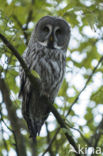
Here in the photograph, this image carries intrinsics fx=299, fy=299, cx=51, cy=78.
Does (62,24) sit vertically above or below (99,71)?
above

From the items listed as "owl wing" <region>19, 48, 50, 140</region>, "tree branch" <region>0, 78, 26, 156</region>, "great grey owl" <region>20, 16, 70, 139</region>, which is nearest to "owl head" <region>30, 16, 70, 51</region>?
"great grey owl" <region>20, 16, 70, 139</region>

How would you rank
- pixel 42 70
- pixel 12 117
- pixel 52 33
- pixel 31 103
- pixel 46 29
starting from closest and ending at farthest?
pixel 42 70, pixel 31 103, pixel 52 33, pixel 46 29, pixel 12 117

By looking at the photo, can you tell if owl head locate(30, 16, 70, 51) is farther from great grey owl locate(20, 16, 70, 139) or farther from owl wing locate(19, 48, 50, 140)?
owl wing locate(19, 48, 50, 140)

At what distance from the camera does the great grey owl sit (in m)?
4.01

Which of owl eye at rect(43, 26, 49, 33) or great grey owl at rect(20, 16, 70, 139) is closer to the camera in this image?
great grey owl at rect(20, 16, 70, 139)

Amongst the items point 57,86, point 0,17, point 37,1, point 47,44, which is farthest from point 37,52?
point 37,1

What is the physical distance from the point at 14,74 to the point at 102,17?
1648 mm

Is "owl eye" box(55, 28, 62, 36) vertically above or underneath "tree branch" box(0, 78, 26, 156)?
above

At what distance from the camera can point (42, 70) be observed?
399cm

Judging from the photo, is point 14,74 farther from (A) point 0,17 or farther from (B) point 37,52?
(A) point 0,17

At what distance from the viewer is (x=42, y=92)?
3973 millimetres

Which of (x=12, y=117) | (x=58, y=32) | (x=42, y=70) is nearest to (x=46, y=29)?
(x=58, y=32)

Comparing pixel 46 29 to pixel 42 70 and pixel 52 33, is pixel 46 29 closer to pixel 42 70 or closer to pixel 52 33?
pixel 52 33

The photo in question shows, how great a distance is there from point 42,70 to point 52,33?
0.62 m
